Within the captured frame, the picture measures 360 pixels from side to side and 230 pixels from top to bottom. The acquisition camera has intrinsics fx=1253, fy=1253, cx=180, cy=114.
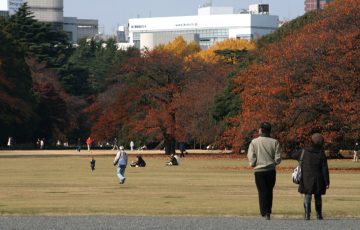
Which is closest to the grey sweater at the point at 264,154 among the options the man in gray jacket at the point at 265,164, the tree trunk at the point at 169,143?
the man in gray jacket at the point at 265,164

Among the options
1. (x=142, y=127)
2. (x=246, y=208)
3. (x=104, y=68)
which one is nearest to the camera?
(x=246, y=208)

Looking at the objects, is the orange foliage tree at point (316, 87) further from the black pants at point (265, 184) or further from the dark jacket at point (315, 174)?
the black pants at point (265, 184)

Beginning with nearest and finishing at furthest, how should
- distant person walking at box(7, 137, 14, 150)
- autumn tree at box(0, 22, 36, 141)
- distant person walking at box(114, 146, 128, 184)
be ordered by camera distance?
distant person walking at box(114, 146, 128, 184)
autumn tree at box(0, 22, 36, 141)
distant person walking at box(7, 137, 14, 150)

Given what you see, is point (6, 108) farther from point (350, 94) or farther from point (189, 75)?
point (350, 94)

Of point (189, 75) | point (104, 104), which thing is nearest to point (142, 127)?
point (189, 75)

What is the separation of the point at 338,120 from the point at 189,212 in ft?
117

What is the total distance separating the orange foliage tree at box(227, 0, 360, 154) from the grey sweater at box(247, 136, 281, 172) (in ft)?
124

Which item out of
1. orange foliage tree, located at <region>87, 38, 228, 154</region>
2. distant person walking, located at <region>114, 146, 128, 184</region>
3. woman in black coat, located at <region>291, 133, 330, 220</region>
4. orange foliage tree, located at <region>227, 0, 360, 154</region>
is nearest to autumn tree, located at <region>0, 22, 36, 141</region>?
orange foliage tree, located at <region>87, 38, 228, 154</region>

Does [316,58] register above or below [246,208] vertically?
above

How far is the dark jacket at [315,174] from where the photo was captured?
23938 mm

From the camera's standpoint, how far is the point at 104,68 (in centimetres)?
16762

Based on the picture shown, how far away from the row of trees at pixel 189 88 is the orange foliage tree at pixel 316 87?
0.19 ft

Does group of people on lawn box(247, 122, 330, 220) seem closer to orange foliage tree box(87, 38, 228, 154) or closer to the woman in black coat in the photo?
the woman in black coat

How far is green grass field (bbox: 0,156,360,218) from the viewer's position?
28.2m
